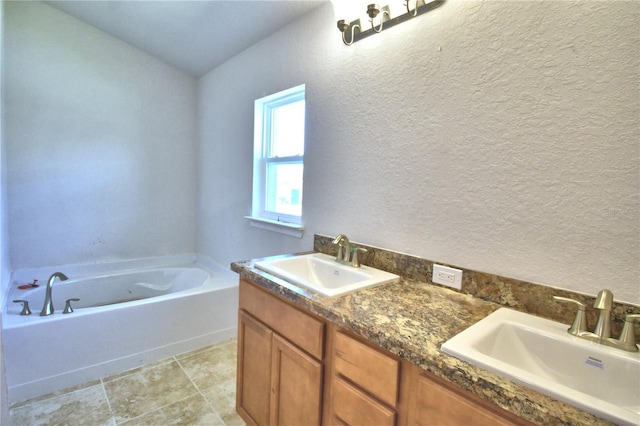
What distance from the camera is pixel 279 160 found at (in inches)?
92.9

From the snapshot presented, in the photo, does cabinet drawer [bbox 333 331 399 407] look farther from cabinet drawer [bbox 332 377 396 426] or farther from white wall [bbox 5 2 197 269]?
white wall [bbox 5 2 197 269]

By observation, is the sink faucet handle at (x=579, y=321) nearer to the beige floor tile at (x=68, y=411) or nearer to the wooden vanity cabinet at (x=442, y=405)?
the wooden vanity cabinet at (x=442, y=405)

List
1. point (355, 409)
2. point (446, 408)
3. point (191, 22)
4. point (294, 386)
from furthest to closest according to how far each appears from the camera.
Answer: point (191, 22)
point (294, 386)
point (355, 409)
point (446, 408)

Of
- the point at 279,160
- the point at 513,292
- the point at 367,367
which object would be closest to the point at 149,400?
the point at 367,367

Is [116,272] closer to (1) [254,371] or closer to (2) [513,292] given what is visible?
(1) [254,371]

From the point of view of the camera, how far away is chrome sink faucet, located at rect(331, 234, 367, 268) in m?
1.51

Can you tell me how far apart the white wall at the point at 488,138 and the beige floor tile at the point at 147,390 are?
124cm

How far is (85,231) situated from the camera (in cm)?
282

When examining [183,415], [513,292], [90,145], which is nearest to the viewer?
[513,292]

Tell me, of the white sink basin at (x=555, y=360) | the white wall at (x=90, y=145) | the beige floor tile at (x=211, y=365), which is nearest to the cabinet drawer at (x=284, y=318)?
the white sink basin at (x=555, y=360)

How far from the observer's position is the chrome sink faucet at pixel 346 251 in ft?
4.96

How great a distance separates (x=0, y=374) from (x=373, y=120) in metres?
2.19

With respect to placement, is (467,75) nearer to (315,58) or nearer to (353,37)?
(353,37)

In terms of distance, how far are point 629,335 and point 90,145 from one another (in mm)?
3668
